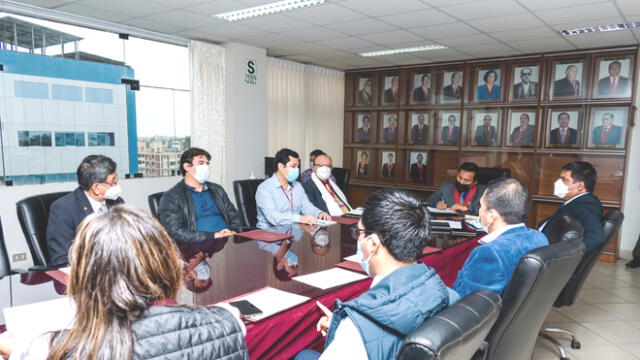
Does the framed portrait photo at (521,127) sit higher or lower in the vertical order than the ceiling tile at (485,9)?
lower

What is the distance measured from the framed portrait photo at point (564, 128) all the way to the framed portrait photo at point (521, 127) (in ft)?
0.64

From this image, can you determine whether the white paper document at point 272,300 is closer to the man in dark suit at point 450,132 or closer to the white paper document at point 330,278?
the white paper document at point 330,278

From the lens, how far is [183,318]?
3.10 feet

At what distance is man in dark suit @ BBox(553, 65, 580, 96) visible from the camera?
5.37 meters

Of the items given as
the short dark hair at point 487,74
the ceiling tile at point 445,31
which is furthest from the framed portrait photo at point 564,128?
the ceiling tile at point 445,31

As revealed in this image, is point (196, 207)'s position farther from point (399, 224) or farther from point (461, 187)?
point (461, 187)

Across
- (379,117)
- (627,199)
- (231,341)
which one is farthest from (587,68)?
(231,341)

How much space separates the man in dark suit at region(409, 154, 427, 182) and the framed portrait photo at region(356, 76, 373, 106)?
4.29 feet

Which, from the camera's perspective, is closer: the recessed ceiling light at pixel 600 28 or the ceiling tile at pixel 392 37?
the recessed ceiling light at pixel 600 28

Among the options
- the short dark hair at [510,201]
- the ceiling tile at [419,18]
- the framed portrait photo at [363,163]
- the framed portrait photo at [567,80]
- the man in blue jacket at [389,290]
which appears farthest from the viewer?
the framed portrait photo at [363,163]

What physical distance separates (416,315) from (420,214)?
0.35m

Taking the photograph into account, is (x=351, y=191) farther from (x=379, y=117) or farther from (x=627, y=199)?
(x=627, y=199)

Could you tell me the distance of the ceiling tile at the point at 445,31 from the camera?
434 cm

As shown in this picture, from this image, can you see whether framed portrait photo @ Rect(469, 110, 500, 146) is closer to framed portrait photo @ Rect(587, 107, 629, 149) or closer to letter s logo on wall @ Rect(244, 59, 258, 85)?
framed portrait photo @ Rect(587, 107, 629, 149)
